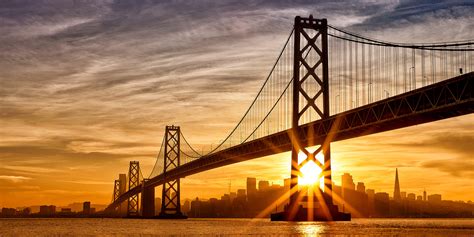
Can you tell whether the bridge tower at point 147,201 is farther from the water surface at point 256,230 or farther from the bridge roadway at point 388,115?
the bridge roadway at point 388,115

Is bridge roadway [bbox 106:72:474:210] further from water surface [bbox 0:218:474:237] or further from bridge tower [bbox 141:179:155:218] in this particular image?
bridge tower [bbox 141:179:155:218]

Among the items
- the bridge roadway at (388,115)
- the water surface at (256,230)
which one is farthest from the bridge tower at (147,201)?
the bridge roadway at (388,115)

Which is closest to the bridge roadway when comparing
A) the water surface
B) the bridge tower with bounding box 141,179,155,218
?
the water surface

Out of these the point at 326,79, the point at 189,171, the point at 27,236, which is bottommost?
the point at 27,236

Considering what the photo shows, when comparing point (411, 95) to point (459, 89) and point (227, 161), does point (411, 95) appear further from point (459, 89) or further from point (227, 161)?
point (227, 161)

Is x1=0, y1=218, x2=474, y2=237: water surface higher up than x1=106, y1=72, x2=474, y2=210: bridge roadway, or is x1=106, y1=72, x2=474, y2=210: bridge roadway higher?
x1=106, y1=72, x2=474, y2=210: bridge roadway

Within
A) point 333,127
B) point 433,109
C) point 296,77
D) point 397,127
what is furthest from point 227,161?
point 433,109

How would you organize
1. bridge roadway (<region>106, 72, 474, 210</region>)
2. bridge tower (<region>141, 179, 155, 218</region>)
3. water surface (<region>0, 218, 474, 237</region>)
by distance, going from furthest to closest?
bridge tower (<region>141, 179, 155, 218</region>) → water surface (<region>0, 218, 474, 237</region>) → bridge roadway (<region>106, 72, 474, 210</region>)

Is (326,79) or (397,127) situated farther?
(326,79)
